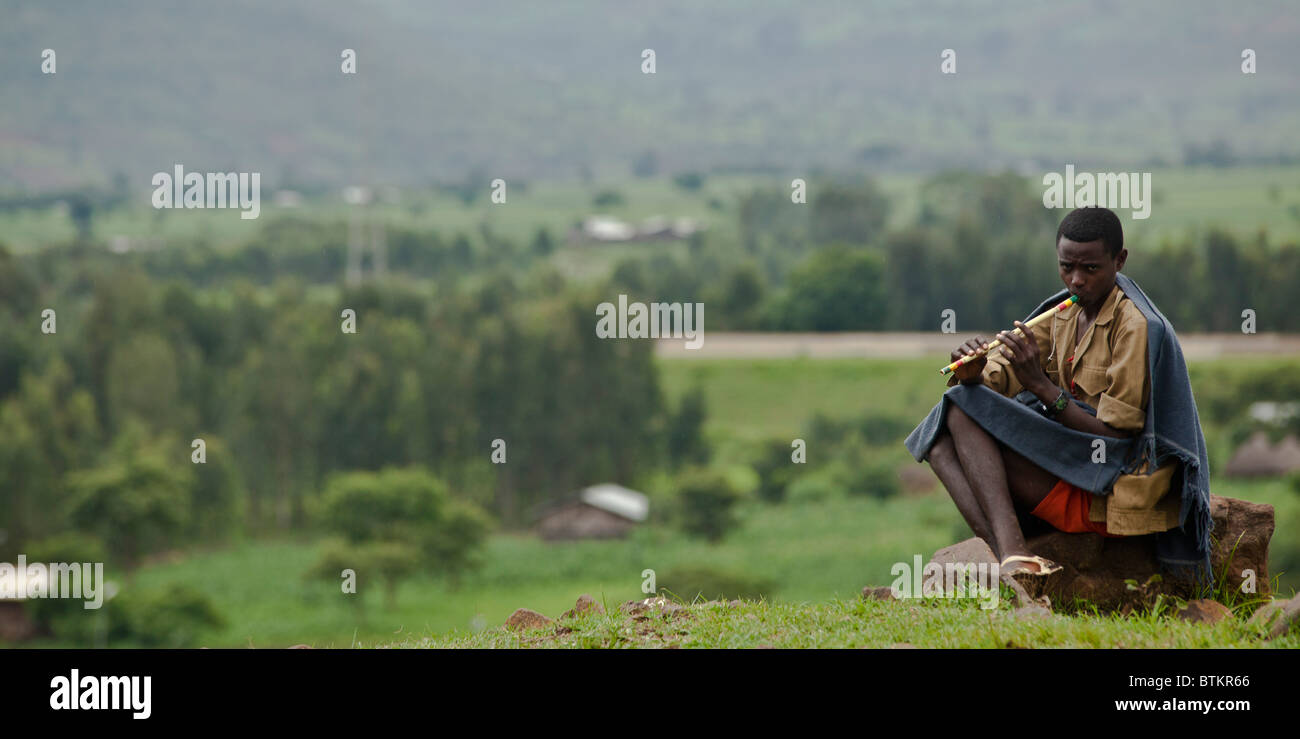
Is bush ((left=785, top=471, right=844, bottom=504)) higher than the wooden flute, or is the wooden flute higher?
the wooden flute

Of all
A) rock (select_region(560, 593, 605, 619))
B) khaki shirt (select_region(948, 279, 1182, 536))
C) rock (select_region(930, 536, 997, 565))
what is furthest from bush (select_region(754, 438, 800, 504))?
khaki shirt (select_region(948, 279, 1182, 536))

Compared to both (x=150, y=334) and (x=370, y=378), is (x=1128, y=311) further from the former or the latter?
(x=150, y=334)

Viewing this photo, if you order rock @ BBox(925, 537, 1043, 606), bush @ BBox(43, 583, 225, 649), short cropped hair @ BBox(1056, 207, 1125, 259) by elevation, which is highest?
short cropped hair @ BBox(1056, 207, 1125, 259)

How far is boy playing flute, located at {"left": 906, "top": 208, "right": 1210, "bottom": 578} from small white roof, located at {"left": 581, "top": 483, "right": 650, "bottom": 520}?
55.2 meters

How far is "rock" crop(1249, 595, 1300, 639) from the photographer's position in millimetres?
6410

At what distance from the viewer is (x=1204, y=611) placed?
286 inches

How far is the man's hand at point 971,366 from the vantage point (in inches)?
283

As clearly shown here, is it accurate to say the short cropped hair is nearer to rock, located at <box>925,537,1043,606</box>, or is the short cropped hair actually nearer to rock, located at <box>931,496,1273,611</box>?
rock, located at <box>931,496,1273,611</box>

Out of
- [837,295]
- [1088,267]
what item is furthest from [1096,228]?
[837,295]

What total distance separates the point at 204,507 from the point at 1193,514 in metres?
63.1

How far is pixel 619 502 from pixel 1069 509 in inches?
2225

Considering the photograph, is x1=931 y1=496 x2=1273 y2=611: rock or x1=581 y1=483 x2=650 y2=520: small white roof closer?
x1=931 y1=496 x2=1273 y2=611: rock

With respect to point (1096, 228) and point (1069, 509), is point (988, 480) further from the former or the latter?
point (1096, 228)

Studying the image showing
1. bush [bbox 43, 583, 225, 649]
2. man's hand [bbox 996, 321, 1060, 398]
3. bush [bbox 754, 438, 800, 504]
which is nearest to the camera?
man's hand [bbox 996, 321, 1060, 398]
